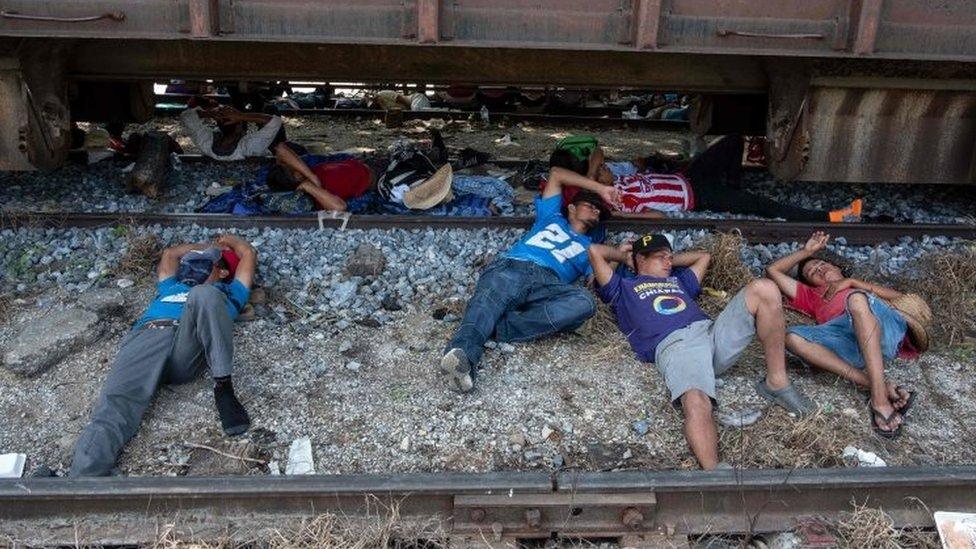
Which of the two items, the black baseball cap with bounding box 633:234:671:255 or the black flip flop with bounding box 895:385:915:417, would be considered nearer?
the black flip flop with bounding box 895:385:915:417

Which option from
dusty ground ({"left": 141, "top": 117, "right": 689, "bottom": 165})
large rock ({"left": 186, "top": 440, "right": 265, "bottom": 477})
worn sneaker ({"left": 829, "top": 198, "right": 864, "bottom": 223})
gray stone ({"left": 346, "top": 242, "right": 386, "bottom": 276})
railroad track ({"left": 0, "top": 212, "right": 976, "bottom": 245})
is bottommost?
large rock ({"left": 186, "top": 440, "right": 265, "bottom": 477})

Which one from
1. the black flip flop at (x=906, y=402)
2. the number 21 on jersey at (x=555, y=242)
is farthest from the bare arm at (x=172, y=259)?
the black flip flop at (x=906, y=402)

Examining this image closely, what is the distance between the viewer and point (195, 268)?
4.54 meters

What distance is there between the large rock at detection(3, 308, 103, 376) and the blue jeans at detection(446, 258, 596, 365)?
6.58ft

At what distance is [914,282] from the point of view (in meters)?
5.28

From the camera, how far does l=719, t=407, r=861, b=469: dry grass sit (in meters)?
3.66

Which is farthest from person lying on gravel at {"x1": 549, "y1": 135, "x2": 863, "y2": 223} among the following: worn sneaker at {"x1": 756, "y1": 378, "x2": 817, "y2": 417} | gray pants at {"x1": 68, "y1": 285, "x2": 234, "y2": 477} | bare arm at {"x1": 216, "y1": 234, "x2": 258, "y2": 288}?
gray pants at {"x1": 68, "y1": 285, "x2": 234, "y2": 477}

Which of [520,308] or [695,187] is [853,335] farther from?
[695,187]

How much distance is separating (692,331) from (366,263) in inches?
81.6

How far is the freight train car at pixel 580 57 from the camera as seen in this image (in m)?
4.45

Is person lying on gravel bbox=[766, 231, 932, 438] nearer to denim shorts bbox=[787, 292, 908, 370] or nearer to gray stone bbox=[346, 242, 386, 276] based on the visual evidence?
denim shorts bbox=[787, 292, 908, 370]

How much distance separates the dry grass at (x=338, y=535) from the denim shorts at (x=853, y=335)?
239 centimetres

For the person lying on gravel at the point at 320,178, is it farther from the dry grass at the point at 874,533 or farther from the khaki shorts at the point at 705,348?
the dry grass at the point at 874,533

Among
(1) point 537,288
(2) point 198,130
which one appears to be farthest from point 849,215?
(2) point 198,130
